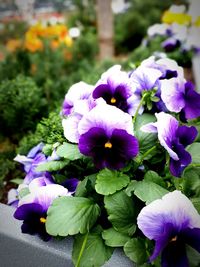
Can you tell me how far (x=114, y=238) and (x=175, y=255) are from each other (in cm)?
16

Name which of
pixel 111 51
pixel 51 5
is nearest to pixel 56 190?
pixel 111 51

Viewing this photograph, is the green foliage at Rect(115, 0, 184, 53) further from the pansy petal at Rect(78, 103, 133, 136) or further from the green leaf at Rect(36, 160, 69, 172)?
the pansy petal at Rect(78, 103, 133, 136)

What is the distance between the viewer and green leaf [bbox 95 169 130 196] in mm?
989

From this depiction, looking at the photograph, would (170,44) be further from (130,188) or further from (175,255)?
(175,255)

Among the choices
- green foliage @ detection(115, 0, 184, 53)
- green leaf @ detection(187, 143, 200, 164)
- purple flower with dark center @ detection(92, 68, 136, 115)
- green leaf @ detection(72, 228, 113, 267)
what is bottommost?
green foliage @ detection(115, 0, 184, 53)

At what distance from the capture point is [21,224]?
1088mm

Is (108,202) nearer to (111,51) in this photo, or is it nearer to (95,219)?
(95,219)

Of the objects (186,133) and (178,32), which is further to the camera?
(178,32)

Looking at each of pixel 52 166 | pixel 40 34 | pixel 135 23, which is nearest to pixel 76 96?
pixel 52 166

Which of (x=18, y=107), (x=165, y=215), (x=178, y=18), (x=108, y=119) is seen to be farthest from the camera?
(x=178, y=18)

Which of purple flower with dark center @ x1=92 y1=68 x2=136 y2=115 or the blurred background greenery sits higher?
purple flower with dark center @ x1=92 y1=68 x2=136 y2=115

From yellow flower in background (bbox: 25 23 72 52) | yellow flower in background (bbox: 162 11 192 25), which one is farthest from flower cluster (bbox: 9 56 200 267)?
yellow flower in background (bbox: 25 23 72 52)

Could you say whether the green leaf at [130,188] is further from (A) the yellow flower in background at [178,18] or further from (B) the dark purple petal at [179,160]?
(A) the yellow flower in background at [178,18]

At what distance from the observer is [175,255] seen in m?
0.89
